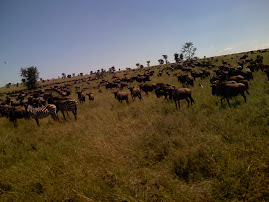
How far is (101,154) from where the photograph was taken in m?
4.98

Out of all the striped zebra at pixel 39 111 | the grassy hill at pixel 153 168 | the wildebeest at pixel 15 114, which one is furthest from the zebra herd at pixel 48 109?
the grassy hill at pixel 153 168

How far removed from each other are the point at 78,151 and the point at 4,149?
12.0ft

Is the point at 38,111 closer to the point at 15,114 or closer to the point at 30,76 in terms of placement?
the point at 15,114

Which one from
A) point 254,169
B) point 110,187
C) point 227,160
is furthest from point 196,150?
point 110,187

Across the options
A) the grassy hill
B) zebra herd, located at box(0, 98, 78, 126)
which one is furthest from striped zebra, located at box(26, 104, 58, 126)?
the grassy hill

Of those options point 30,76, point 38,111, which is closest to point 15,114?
point 38,111

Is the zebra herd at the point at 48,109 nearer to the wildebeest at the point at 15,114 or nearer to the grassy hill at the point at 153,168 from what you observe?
the wildebeest at the point at 15,114

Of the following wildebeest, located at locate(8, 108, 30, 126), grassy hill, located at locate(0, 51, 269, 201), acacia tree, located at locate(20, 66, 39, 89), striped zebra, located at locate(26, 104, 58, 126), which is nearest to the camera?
grassy hill, located at locate(0, 51, 269, 201)

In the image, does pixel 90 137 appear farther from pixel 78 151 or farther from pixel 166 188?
pixel 166 188

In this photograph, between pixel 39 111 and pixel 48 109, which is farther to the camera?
pixel 48 109

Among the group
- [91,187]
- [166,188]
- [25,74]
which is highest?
[25,74]

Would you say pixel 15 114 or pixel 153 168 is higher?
pixel 15 114

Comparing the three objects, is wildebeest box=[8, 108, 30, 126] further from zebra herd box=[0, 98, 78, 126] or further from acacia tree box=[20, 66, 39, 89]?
acacia tree box=[20, 66, 39, 89]

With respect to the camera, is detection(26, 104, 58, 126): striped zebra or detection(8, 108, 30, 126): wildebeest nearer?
detection(26, 104, 58, 126): striped zebra
